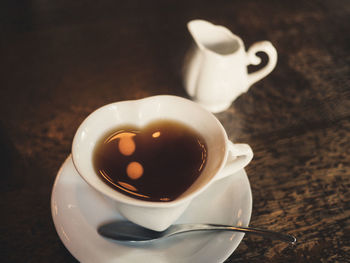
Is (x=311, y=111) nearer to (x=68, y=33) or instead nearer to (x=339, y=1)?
(x=339, y=1)

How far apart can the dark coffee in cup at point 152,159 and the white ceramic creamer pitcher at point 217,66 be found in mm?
228

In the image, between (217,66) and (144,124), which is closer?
(144,124)

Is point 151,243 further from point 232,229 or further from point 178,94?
point 178,94

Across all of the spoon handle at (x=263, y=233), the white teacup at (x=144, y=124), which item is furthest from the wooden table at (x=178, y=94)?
the white teacup at (x=144, y=124)

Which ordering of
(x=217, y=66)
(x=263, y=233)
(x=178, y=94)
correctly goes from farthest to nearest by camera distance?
(x=178, y=94) → (x=217, y=66) → (x=263, y=233)

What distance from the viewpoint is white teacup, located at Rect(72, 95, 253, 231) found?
20.7 inches

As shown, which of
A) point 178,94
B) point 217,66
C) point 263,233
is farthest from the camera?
point 178,94

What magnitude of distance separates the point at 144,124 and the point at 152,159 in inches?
3.0

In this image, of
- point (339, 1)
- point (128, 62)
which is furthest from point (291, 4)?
point (128, 62)

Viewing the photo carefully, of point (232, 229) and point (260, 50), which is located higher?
point (260, 50)

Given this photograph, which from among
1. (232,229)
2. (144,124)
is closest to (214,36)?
(144,124)

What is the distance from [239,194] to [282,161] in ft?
0.64

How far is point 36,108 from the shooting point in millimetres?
885

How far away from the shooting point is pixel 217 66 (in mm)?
836
